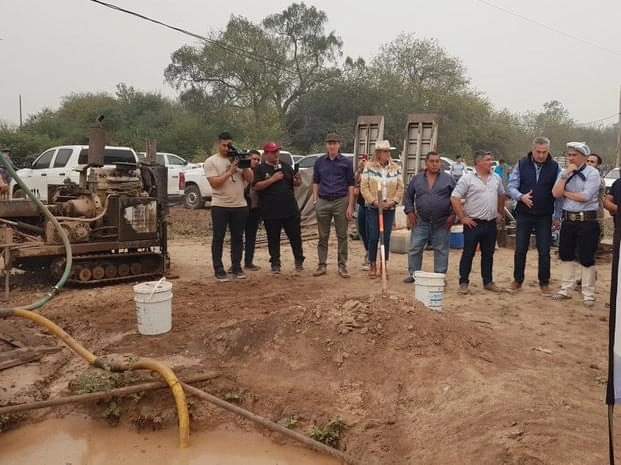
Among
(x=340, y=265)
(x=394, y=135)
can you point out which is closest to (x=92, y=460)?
(x=340, y=265)

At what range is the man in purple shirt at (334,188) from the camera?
7.93m

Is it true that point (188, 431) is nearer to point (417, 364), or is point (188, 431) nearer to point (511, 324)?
point (417, 364)

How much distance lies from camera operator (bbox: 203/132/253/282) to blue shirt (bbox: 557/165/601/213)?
3.85m

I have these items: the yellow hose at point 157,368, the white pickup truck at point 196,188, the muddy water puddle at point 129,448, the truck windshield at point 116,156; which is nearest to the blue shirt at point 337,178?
the yellow hose at point 157,368

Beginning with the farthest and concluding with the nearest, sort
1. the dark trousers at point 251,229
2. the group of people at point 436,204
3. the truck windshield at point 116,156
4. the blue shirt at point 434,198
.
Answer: the truck windshield at point 116,156 < the dark trousers at point 251,229 < the blue shirt at point 434,198 < the group of people at point 436,204

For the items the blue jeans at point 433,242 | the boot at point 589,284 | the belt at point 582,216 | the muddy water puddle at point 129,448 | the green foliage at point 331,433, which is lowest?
the muddy water puddle at point 129,448

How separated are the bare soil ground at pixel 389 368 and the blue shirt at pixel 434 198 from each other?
1126mm

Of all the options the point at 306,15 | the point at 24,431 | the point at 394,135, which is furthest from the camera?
the point at 306,15

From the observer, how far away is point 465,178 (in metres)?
7.08

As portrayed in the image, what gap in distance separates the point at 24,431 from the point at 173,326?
6.15 ft

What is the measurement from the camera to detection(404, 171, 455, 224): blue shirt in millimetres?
7297

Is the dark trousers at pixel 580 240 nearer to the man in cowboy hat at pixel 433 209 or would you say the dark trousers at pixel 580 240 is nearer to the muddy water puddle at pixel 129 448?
the man in cowboy hat at pixel 433 209

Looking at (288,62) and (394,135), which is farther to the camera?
(288,62)

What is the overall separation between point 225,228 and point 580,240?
423cm
